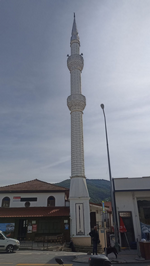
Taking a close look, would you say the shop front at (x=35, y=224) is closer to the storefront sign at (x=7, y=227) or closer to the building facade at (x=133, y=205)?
the storefront sign at (x=7, y=227)

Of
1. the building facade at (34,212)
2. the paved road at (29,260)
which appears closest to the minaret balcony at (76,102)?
the building facade at (34,212)

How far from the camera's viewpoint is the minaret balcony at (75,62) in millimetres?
30266

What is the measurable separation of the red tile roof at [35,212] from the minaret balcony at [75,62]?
20191 mm

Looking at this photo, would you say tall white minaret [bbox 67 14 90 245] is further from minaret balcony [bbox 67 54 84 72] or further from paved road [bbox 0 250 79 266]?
paved road [bbox 0 250 79 266]

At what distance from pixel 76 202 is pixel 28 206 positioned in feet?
23.0

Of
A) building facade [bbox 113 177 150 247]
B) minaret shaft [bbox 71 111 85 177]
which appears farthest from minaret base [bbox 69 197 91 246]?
building facade [bbox 113 177 150 247]

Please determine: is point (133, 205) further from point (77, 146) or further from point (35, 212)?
point (35, 212)

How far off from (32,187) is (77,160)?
778 centimetres

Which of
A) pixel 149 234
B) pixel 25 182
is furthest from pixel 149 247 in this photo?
pixel 25 182

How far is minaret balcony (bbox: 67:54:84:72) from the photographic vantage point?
3027 cm

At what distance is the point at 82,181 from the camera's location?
2416 cm

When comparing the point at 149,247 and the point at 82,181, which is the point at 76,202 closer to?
the point at 82,181

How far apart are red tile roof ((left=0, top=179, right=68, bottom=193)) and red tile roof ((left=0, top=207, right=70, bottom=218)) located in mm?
2448

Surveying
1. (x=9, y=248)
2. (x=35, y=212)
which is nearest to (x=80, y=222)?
(x=35, y=212)
